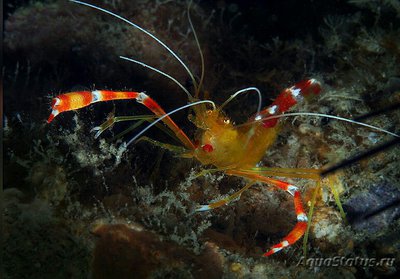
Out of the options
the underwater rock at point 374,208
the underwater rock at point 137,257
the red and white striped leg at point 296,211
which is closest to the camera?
the underwater rock at point 137,257

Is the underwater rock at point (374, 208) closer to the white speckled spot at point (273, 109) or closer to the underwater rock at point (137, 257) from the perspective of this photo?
the white speckled spot at point (273, 109)

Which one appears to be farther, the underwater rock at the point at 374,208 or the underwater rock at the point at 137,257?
the underwater rock at the point at 374,208

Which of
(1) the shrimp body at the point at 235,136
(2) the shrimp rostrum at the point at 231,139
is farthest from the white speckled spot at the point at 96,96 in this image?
(1) the shrimp body at the point at 235,136

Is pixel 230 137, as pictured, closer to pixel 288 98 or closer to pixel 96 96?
pixel 288 98

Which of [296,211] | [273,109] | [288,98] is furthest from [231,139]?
[296,211]

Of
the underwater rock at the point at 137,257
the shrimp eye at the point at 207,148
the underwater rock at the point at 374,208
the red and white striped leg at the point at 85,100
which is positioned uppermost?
the red and white striped leg at the point at 85,100

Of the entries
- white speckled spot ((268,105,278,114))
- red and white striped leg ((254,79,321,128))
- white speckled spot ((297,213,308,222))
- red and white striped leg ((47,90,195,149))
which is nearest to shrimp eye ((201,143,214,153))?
red and white striped leg ((47,90,195,149))

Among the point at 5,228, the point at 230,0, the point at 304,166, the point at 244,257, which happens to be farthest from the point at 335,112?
the point at 230,0

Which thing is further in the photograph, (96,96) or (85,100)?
(96,96)

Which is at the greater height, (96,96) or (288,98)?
(96,96)

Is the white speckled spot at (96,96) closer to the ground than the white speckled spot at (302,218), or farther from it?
farther from it

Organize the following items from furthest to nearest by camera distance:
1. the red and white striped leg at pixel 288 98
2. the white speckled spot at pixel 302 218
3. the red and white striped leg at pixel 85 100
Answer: the red and white striped leg at pixel 288 98 < the white speckled spot at pixel 302 218 < the red and white striped leg at pixel 85 100
